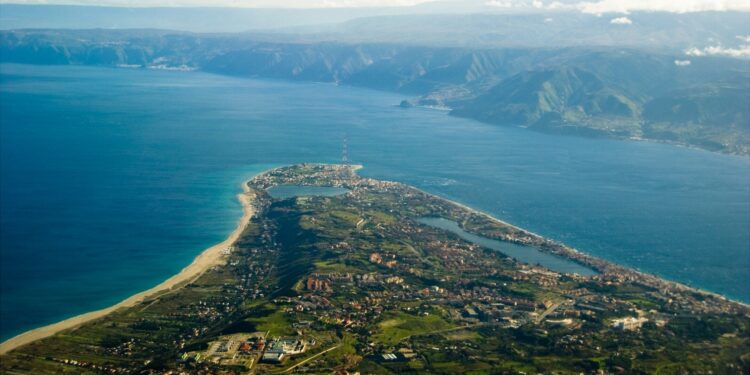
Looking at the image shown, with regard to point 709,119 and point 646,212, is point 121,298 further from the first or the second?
point 709,119

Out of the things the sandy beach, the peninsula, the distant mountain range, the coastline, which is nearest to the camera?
the peninsula

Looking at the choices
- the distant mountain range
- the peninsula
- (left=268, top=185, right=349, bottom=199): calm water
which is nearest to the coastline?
the peninsula

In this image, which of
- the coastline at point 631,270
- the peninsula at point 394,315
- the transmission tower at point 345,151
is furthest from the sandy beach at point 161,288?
the transmission tower at point 345,151

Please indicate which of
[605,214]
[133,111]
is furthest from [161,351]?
[133,111]

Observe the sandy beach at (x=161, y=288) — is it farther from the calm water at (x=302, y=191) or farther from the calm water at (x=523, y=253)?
the calm water at (x=523, y=253)

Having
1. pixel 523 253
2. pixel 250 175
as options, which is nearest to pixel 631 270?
pixel 523 253

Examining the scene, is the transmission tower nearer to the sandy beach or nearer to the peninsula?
the sandy beach
